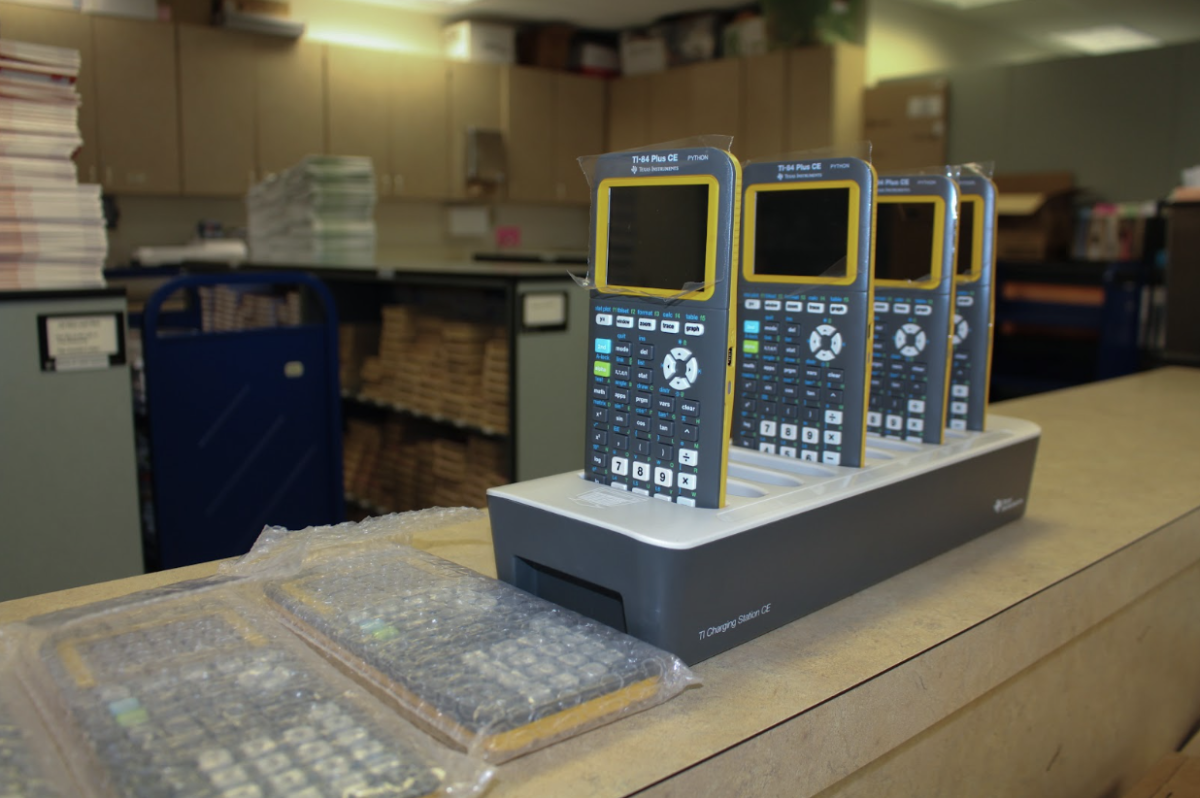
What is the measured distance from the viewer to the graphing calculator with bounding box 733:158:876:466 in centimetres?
85

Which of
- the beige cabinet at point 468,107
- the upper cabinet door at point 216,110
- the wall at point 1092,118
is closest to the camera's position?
the wall at point 1092,118

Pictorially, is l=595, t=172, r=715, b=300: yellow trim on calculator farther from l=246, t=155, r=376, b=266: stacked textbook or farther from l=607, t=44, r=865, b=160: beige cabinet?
l=607, t=44, r=865, b=160: beige cabinet

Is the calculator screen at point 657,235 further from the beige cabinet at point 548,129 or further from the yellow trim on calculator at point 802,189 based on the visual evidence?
the beige cabinet at point 548,129

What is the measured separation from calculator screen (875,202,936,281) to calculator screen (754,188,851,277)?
5.2 inches

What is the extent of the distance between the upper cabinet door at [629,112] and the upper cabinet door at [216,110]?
273 centimetres

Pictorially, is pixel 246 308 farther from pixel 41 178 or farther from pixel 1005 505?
pixel 1005 505

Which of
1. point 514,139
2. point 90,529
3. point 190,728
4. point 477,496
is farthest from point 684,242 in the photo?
point 514,139

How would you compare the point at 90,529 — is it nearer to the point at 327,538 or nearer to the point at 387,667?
the point at 327,538

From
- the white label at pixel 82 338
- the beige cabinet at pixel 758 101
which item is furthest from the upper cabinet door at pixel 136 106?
the white label at pixel 82 338

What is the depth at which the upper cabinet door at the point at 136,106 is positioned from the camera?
16.6ft

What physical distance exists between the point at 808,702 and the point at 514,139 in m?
6.54

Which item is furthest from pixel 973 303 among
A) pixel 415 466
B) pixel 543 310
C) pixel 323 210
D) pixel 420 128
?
pixel 420 128

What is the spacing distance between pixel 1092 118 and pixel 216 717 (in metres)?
5.59

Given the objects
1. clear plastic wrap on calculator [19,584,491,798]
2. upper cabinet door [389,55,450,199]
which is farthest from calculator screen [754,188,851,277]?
upper cabinet door [389,55,450,199]
